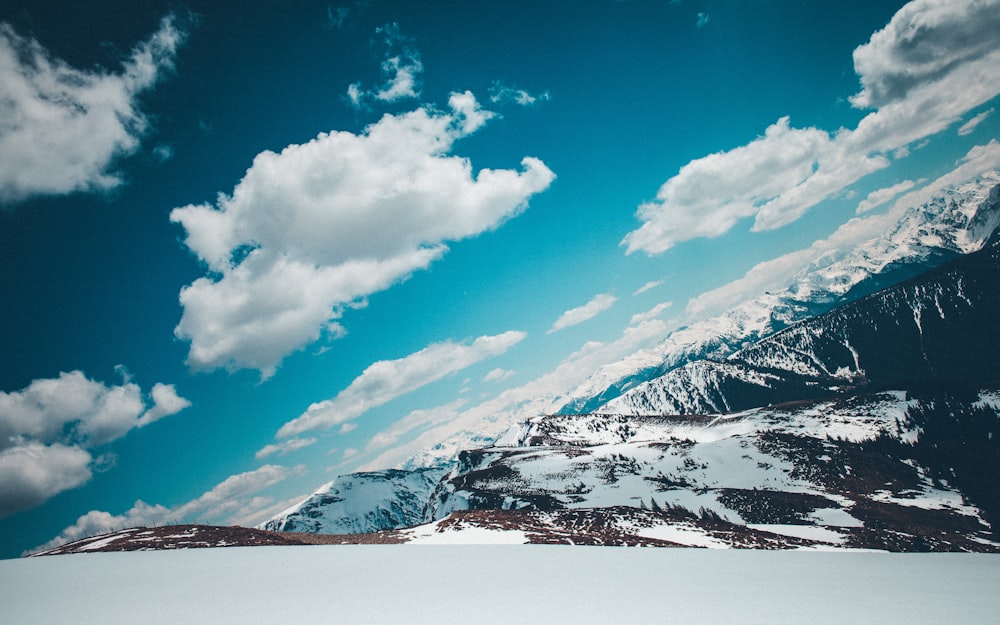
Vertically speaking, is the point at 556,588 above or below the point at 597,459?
above

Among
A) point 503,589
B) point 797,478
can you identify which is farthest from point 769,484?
point 503,589

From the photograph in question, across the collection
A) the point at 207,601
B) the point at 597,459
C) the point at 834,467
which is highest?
the point at 207,601

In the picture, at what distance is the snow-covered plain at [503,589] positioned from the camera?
7516 millimetres

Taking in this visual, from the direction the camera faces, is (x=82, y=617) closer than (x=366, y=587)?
Yes

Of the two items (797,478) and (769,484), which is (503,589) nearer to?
(769,484)

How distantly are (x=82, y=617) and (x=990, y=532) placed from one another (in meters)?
131

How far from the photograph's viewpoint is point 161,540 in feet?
84.9

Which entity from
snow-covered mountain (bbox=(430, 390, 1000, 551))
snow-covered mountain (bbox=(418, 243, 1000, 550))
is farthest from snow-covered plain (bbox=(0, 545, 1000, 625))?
snow-covered mountain (bbox=(418, 243, 1000, 550))

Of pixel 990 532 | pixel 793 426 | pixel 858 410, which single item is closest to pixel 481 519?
pixel 990 532

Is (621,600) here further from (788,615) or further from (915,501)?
(915,501)

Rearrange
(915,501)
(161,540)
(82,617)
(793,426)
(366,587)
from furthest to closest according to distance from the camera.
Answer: (793,426), (915,501), (161,540), (366,587), (82,617)

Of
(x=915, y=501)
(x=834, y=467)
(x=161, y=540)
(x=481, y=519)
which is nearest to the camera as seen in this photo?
(x=161, y=540)

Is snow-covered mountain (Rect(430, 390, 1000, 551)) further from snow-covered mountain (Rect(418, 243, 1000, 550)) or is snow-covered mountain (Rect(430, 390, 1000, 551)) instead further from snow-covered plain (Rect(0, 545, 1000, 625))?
snow-covered plain (Rect(0, 545, 1000, 625))

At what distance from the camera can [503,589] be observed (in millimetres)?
8938
